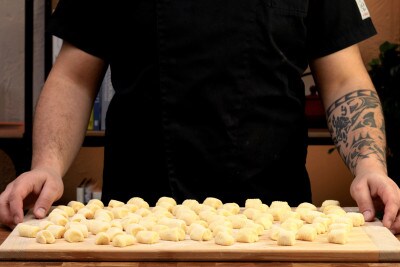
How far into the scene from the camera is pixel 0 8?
3.49m

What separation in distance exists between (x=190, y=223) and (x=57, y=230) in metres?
0.23

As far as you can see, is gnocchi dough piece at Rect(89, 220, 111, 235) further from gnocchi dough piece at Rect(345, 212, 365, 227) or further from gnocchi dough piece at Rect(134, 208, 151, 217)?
gnocchi dough piece at Rect(345, 212, 365, 227)

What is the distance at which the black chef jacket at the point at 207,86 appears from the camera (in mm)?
1645

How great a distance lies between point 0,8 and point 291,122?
2165mm

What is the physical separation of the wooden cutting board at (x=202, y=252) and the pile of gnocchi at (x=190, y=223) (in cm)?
2

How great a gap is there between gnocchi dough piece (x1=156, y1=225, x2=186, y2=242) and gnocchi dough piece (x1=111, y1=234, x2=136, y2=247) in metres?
0.05

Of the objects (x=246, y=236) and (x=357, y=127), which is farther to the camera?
(x=357, y=127)

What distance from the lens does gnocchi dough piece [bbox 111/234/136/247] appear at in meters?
1.14

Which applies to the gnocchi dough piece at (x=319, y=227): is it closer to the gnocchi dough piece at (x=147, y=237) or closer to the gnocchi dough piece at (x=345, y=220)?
the gnocchi dough piece at (x=345, y=220)

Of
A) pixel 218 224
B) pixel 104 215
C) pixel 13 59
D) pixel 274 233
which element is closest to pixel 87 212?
pixel 104 215

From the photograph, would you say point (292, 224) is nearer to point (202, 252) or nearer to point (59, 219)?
point (202, 252)

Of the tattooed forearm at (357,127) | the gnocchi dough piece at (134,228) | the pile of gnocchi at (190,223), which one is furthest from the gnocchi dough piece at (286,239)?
the tattooed forearm at (357,127)

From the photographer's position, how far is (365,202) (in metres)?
1.38

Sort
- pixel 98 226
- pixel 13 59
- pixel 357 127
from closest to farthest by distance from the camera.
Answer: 1. pixel 98 226
2. pixel 357 127
3. pixel 13 59
